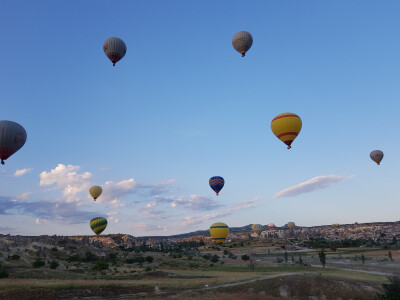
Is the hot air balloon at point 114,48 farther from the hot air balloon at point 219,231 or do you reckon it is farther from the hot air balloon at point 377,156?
the hot air balloon at point 377,156

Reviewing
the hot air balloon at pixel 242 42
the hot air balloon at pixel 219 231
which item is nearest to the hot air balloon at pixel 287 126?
the hot air balloon at pixel 242 42

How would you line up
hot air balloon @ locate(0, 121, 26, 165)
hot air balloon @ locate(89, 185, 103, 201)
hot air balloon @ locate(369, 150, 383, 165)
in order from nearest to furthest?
1. hot air balloon @ locate(0, 121, 26, 165)
2. hot air balloon @ locate(369, 150, 383, 165)
3. hot air balloon @ locate(89, 185, 103, 201)

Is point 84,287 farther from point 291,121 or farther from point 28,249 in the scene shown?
point 28,249

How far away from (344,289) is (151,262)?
187 ft

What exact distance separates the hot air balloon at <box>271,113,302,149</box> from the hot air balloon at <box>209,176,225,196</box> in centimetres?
2642

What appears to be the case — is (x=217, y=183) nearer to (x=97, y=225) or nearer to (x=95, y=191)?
(x=95, y=191)

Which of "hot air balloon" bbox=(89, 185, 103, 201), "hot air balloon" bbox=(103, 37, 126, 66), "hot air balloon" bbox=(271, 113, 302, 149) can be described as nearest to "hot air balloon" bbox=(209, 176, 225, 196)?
"hot air balloon" bbox=(271, 113, 302, 149)

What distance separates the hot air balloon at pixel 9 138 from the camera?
46688mm

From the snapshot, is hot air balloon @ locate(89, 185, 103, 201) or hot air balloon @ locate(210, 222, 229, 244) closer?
hot air balloon @ locate(210, 222, 229, 244)

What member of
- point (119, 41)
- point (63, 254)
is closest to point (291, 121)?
point (119, 41)

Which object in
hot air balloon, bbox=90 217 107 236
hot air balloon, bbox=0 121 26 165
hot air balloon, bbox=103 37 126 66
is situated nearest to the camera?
hot air balloon, bbox=0 121 26 165

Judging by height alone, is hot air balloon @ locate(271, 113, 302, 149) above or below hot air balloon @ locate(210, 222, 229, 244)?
above

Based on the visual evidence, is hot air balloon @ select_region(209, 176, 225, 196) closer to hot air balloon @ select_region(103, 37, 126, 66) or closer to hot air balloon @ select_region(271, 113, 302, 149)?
hot air balloon @ select_region(271, 113, 302, 149)

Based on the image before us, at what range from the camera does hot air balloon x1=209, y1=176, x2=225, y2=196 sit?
7769 cm
